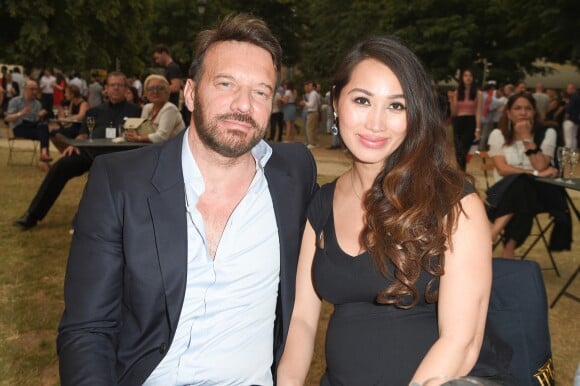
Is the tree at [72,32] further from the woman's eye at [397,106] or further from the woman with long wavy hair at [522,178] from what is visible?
the woman's eye at [397,106]

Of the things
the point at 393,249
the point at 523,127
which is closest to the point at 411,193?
the point at 393,249

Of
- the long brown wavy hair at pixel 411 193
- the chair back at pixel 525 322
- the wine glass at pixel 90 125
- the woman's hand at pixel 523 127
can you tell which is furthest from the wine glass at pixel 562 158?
the wine glass at pixel 90 125

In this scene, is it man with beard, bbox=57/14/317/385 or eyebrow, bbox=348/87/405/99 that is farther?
eyebrow, bbox=348/87/405/99

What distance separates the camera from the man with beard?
2.19 m

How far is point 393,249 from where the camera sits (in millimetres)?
2225

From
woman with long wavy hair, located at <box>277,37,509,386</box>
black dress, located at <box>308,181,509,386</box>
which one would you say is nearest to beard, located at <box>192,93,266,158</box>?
woman with long wavy hair, located at <box>277,37,509,386</box>

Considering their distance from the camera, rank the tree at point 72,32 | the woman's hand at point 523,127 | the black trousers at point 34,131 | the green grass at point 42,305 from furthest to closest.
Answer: the tree at point 72,32
the black trousers at point 34,131
the woman's hand at point 523,127
the green grass at point 42,305

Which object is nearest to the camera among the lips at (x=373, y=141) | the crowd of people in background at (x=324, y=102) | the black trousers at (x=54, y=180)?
the lips at (x=373, y=141)

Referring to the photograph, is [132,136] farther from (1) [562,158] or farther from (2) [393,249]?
(2) [393,249]

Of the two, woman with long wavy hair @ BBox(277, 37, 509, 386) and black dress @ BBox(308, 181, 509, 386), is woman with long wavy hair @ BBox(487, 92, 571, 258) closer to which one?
woman with long wavy hair @ BBox(277, 37, 509, 386)

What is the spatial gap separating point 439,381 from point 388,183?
1307mm

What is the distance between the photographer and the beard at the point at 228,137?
7.93 feet

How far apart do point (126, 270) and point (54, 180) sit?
593cm

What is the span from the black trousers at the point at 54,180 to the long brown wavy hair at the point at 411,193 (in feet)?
19.2
